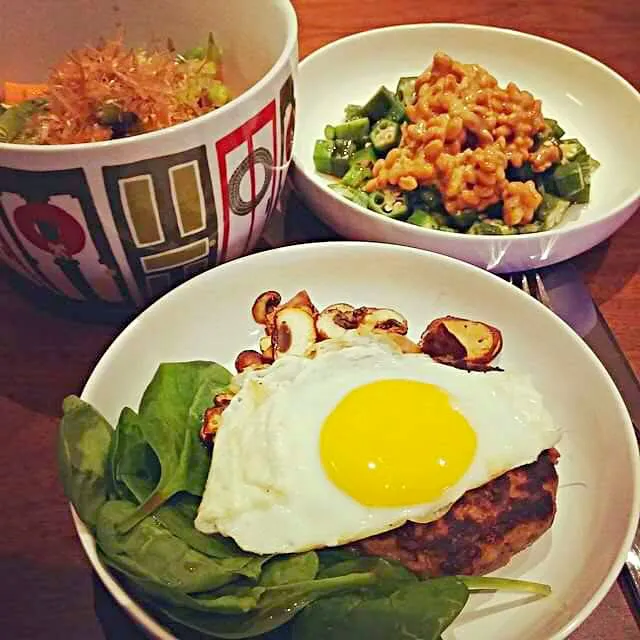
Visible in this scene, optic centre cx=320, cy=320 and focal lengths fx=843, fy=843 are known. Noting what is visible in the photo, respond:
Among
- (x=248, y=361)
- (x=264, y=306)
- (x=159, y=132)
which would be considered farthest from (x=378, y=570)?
(x=159, y=132)

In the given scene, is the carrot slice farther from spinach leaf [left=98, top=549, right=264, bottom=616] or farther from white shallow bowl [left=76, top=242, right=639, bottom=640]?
spinach leaf [left=98, top=549, right=264, bottom=616]

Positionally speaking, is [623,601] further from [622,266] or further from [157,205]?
[157,205]

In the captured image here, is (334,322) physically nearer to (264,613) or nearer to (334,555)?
(334,555)

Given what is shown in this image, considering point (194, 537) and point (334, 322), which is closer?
point (194, 537)

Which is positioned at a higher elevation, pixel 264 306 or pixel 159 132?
pixel 159 132

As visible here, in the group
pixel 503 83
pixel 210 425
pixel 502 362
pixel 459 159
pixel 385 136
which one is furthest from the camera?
pixel 503 83

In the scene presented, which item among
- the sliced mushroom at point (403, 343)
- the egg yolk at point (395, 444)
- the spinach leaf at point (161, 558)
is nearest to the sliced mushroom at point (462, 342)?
the sliced mushroom at point (403, 343)

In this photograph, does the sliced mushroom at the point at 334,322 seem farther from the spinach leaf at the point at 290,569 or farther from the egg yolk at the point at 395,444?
the spinach leaf at the point at 290,569
